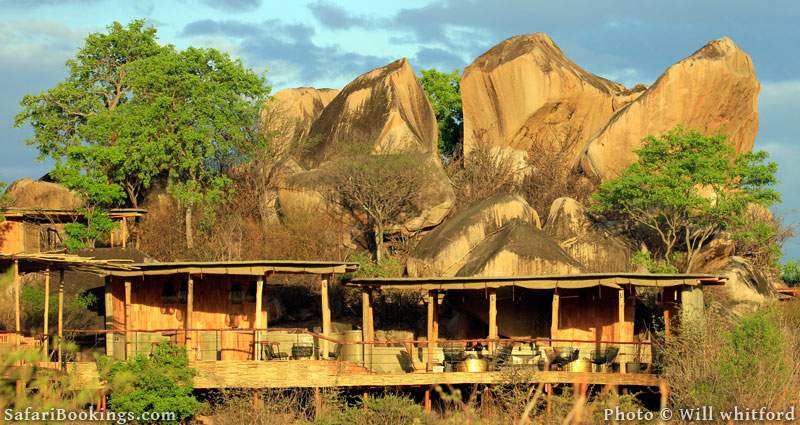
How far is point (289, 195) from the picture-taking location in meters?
45.2

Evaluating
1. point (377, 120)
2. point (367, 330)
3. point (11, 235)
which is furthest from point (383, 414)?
point (377, 120)

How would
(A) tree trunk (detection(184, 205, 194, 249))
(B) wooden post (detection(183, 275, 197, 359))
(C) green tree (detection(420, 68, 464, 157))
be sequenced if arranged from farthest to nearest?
(C) green tree (detection(420, 68, 464, 157)) < (A) tree trunk (detection(184, 205, 194, 249)) < (B) wooden post (detection(183, 275, 197, 359))

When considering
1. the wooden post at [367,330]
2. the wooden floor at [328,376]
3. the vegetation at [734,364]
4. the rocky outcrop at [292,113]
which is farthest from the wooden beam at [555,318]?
the rocky outcrop at [292,113]

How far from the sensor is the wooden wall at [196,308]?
30.8m

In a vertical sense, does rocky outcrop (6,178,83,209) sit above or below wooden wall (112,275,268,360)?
above

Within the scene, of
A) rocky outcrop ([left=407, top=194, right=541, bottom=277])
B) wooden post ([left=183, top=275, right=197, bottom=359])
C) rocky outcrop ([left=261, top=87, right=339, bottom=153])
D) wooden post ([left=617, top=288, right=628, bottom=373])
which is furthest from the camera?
rocky outcrop ([left=261, top=87, right=339, bottom=153])

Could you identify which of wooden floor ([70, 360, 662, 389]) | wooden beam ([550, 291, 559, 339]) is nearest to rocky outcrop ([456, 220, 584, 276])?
wooden beam ([550, 291, 559, 339])

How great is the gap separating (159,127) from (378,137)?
9.44 meters

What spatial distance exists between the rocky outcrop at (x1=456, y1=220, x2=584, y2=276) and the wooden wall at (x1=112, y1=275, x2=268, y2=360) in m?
7.90

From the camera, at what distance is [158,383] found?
84.6 feet

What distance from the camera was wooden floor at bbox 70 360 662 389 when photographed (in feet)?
87.8

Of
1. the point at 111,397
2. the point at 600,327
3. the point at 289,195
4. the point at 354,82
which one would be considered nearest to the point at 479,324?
the point at 600,327

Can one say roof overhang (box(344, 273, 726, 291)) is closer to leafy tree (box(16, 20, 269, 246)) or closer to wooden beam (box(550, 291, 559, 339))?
wooden beam (box(550, 291, 559, 339))

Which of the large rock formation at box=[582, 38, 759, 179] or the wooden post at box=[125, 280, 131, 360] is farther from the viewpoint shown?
the large rock formation at box=[582, 38, 759, 179]
